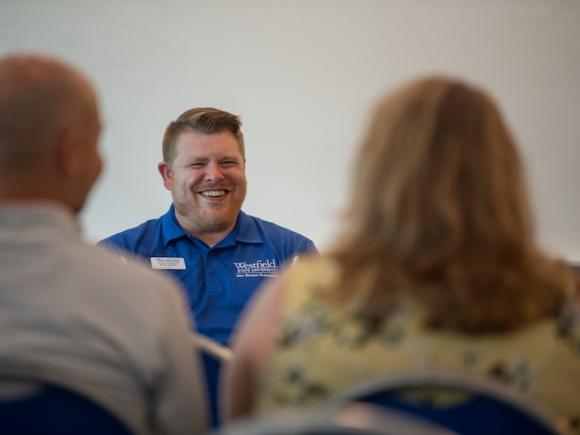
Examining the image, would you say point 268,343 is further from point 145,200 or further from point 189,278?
point 145,200

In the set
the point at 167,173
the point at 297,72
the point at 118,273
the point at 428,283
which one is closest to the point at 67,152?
the point at 118,273

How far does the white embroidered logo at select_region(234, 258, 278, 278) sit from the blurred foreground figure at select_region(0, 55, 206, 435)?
1342mm

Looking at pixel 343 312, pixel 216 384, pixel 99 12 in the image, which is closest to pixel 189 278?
pixel 216 384

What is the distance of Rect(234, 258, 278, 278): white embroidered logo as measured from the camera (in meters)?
2.58

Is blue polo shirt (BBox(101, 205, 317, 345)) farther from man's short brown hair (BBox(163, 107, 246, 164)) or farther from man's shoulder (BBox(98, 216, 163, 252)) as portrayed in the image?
man's short brown hair (BBox(163, 107, 246, 164))

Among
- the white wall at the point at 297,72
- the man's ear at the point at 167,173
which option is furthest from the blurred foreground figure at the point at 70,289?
the white wall at the point at 297,72

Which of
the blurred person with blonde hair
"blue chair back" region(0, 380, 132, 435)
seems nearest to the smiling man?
the blurred person with blonde hair

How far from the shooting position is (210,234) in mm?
2682

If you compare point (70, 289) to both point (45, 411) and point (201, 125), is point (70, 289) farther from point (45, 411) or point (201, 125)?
point (201, 125)

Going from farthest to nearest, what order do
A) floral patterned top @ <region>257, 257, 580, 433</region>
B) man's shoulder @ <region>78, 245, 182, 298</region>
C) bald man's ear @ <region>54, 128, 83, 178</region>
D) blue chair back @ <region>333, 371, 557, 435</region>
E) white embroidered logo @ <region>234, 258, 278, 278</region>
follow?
white embroidered logo @ <region>234, 258, 278, 278</region>
bald man's ear @ <region>54, 128, 83, 178</region>
man's shoulder @ <region>78, 245, 182, 298</region>
floral patterned top @ <region>257, 257, 580, 433</region>
blue chair back @ <region>333, 371, 557, 435</region>

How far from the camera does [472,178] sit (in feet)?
3.46

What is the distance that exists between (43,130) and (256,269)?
1.50m

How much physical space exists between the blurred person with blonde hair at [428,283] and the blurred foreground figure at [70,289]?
0.15 metres

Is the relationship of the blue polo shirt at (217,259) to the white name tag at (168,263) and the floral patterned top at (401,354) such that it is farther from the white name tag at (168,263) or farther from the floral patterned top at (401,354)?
the floral patterned top at (401,354)
